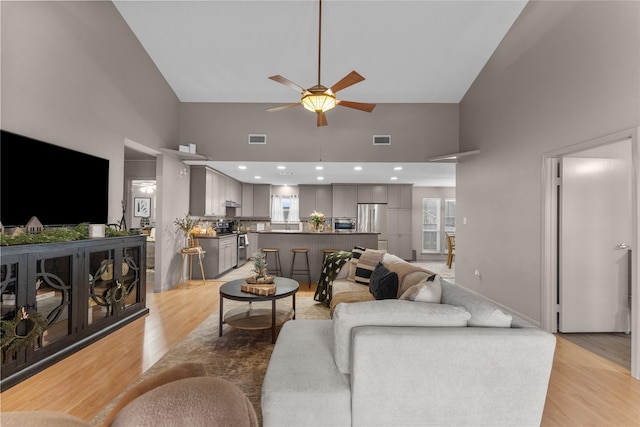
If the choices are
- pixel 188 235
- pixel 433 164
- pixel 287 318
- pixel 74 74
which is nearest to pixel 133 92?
pixel 74 74

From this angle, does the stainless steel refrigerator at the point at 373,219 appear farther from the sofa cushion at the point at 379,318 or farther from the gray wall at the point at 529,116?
the sofa cushion at the point at 379,318

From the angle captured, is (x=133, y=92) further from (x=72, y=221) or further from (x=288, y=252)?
(x=288, y=252)

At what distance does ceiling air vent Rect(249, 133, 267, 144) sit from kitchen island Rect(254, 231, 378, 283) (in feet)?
5.86

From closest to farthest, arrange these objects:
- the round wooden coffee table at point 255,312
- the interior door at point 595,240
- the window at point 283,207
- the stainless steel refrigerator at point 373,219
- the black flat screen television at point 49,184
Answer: the black flat screen television at point 49,184 → the round wooden coffee table at point 255,312 → the interior door at point 595,240 → the stainless steel refrigerator at point 373,219 → the window at point 283,207

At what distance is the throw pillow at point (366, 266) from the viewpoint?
12.5 ft

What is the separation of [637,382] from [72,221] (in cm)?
569

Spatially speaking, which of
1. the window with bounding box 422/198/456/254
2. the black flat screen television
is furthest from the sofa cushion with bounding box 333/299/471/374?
the window with bounding box 422/198/456/254

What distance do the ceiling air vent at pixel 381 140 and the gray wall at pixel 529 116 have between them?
4.53 ft

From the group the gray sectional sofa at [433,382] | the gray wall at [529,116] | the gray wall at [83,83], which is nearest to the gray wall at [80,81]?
the gray wall at [83,83]

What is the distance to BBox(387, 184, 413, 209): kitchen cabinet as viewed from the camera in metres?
8.62

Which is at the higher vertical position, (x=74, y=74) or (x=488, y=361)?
(x=74, y=74)

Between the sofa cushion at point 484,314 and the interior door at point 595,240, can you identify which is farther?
the interior door at point 595,240

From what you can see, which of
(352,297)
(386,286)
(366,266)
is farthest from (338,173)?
(386,286)

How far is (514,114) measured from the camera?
164 inches
